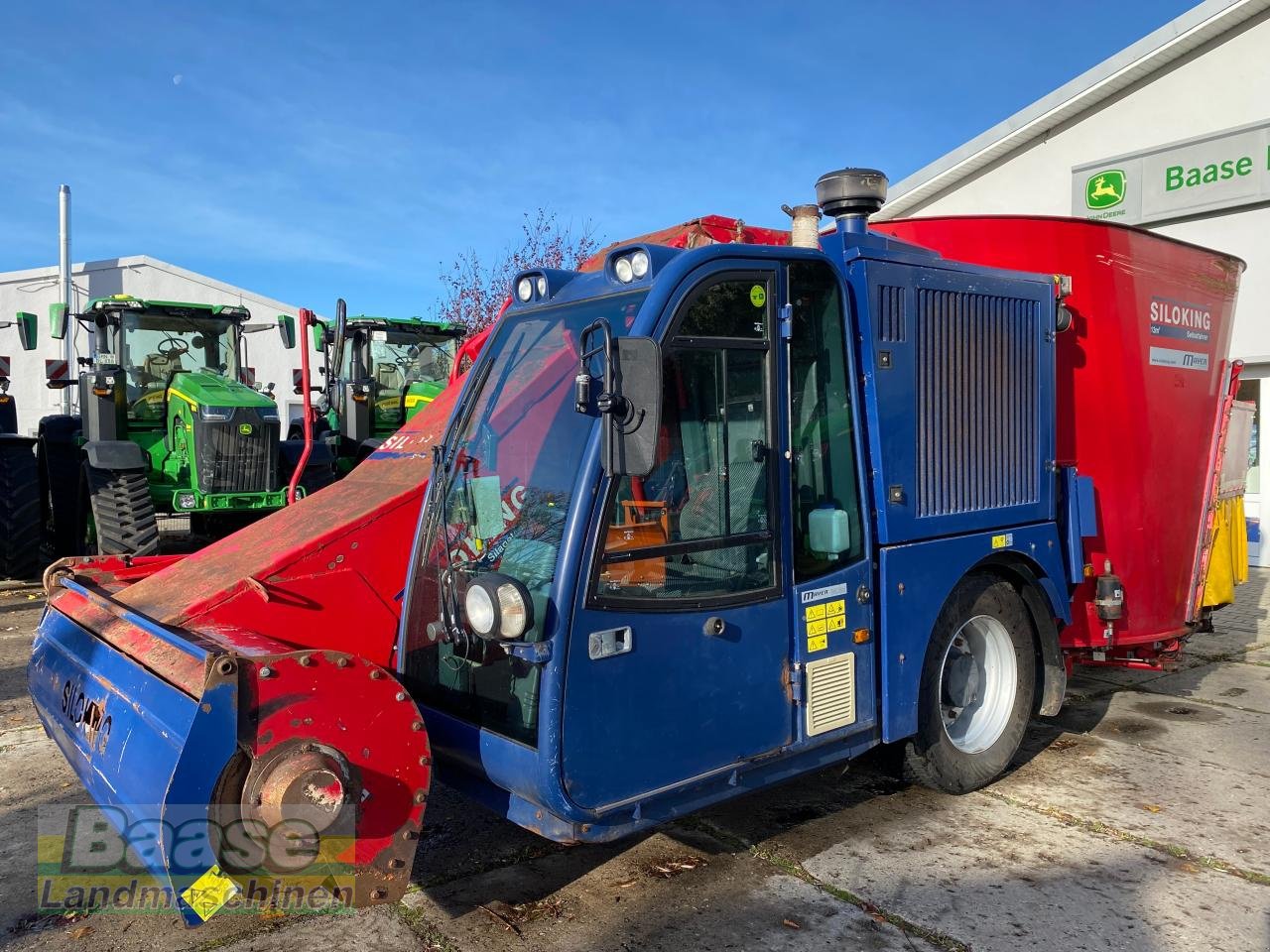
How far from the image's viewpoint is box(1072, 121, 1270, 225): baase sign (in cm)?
1045

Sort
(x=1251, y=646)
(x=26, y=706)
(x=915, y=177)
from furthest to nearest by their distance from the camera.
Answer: (x=915, y=177) < (x=1251, y=646) < (x=26, y=706)

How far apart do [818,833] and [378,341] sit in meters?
9.39

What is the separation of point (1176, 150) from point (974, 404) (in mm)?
9007

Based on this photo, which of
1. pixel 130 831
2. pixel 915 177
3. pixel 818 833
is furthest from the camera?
pixel 915 177

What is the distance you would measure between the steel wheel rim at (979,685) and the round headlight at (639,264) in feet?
7.63

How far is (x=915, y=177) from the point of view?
1353cm

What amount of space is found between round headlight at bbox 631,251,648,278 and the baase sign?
32.4ft

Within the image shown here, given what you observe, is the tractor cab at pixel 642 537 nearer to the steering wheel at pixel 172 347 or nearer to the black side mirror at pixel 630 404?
the black side mirror at pixel 630 404

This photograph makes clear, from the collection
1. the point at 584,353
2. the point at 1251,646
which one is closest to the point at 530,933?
the point at 584,353

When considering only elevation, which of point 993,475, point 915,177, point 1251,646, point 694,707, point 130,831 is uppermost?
point 915,177

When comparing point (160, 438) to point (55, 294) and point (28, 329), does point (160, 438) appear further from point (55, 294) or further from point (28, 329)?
point (55, 294)

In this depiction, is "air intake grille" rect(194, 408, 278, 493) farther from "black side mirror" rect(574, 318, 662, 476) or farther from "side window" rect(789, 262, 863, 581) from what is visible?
"black side mirror" rect(574, 318, 662, 476)

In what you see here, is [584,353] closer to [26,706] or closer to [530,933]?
[530,933]

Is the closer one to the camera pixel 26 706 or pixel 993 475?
pixel 993 475
